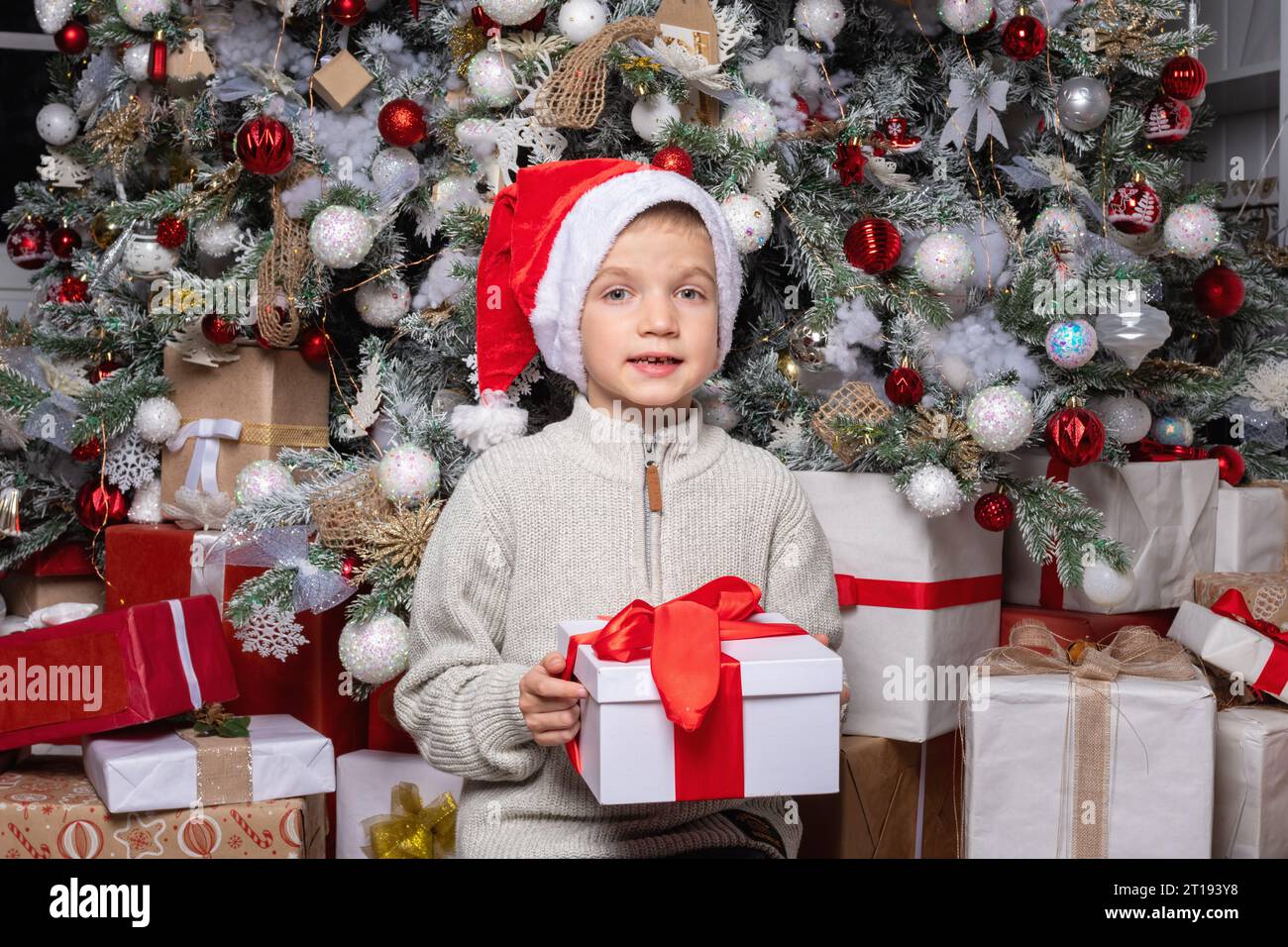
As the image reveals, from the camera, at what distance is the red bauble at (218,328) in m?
2.24

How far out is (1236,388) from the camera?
2.59m

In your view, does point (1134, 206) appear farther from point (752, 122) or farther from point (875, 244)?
point (752, 122)

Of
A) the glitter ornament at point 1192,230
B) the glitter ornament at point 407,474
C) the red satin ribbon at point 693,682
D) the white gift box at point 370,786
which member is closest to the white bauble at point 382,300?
the glitter ornament at point 407,474

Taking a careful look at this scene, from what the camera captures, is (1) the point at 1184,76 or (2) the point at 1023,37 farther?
(1) the point at 1184,76

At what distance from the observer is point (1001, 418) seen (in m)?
1.90

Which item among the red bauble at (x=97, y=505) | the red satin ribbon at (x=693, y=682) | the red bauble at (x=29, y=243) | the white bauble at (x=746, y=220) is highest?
the red bauble at (x=29, y=243)

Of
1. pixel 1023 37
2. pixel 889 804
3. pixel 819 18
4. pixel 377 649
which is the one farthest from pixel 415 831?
pixel 1023 37

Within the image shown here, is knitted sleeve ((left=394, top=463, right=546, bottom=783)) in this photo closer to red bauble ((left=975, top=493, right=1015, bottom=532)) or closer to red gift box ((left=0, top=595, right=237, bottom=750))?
red gift box ((left=0, top=595, right=237, bottom=750))

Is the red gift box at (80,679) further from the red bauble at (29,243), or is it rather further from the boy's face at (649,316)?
the red bauble at (29,243)

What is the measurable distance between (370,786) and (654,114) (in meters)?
1.22

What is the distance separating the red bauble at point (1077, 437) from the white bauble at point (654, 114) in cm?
77

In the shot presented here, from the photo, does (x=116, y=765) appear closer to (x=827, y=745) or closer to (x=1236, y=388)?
(x=827, y=745)
